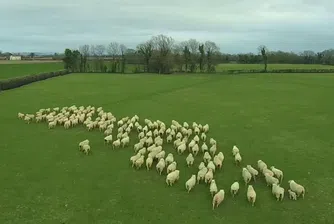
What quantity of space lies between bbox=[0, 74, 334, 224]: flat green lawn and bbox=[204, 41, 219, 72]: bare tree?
210 feet

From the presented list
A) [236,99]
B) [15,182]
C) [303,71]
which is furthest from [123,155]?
[303,71]

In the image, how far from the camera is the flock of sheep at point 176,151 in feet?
50.2

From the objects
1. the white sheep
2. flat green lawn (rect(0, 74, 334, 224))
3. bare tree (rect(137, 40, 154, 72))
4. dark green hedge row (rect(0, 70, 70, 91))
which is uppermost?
bare tree (rect(137, 40, 154, 72))

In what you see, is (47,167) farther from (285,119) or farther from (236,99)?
(236,99)

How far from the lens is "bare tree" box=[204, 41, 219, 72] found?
330 feet

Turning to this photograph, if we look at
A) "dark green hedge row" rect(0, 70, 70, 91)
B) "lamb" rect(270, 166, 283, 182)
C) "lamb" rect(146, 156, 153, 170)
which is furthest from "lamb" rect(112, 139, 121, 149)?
"dark green hedge row" rect(0, 70, 70, 91)

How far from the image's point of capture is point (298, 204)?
14.7 m

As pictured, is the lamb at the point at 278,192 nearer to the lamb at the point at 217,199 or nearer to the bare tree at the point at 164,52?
the lamb at the point at 217,199

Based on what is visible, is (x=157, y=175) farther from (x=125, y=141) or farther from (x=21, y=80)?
(x=21, y=80)

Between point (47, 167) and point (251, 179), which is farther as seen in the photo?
point (47, 167)

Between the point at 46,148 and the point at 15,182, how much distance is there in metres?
5.51

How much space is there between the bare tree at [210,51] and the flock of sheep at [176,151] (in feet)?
236

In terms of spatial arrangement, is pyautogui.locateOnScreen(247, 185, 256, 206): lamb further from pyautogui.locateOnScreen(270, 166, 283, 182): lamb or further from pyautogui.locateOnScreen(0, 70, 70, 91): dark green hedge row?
pyautogui.locateOnScreen(0, 70, 70, 91): dark green hedge row

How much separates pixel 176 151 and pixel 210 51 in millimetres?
86636
